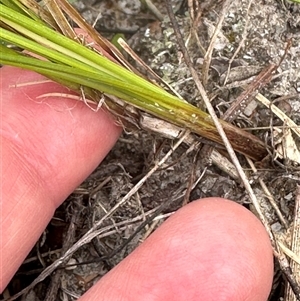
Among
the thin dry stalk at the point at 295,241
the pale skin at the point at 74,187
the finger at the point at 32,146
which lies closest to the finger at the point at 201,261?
the pale skin at the point at 74,187

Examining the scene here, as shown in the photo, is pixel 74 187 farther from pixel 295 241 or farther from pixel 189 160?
pixel 295 241

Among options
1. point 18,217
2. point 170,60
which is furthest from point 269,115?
point 18,217

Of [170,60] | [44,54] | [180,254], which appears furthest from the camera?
[170,60]

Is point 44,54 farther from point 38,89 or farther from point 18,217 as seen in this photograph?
point 18,217

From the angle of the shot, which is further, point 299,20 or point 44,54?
point 299,20

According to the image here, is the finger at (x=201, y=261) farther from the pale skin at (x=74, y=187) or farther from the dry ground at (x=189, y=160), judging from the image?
the dry ground at (x=189, y=160)

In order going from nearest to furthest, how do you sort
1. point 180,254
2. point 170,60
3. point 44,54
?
point 44,54 < point 180,254 < point 170,60

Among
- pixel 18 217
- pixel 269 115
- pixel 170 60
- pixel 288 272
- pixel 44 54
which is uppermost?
pixel 44 54

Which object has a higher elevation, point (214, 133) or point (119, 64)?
point (119, 64)

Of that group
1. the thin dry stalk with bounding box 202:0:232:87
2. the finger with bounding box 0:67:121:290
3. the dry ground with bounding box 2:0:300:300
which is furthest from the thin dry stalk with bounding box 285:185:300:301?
the finger with bounding box 0:67:121:290
